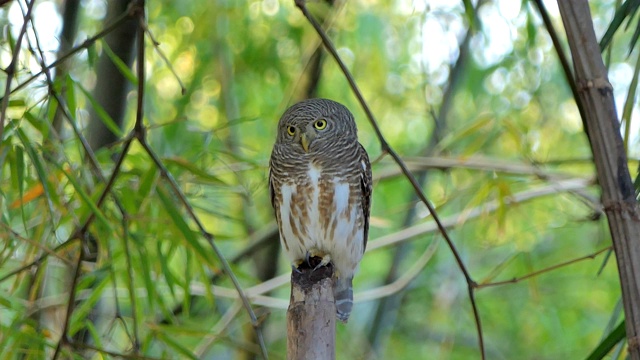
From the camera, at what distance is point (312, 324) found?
1.48 metres

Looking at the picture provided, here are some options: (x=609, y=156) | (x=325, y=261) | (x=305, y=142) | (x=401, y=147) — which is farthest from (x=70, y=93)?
(x=401, y=147)

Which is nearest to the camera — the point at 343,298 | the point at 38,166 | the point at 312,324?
the point at 312,324

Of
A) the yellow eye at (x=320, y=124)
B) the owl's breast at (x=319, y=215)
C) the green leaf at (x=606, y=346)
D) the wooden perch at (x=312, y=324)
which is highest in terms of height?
the yellow eye at (x=320, y=124)

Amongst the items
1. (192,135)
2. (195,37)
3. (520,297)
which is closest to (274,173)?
(192,135)

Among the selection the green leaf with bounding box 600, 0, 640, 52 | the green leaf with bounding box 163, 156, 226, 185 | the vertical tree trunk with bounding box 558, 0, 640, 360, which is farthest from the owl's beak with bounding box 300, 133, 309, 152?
the vertical tree trunk with bounding box 558, 0, 640, 360

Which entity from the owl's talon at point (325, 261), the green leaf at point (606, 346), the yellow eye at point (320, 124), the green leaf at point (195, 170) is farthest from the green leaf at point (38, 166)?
the green leaf at point (606, 346)

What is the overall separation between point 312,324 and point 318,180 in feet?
3.49

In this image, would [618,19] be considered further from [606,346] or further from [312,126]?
[312,126]

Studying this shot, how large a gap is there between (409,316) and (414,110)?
1350 mm

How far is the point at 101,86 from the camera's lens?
2904 millimetres

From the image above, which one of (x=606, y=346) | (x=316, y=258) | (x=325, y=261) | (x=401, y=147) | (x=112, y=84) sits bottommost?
(x=606, y=346)

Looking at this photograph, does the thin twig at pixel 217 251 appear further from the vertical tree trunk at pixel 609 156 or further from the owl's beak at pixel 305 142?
the vertical tree trunk at pixel 609 156

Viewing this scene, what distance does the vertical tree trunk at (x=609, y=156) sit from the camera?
3.46ft

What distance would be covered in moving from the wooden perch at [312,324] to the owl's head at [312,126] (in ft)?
2.85
